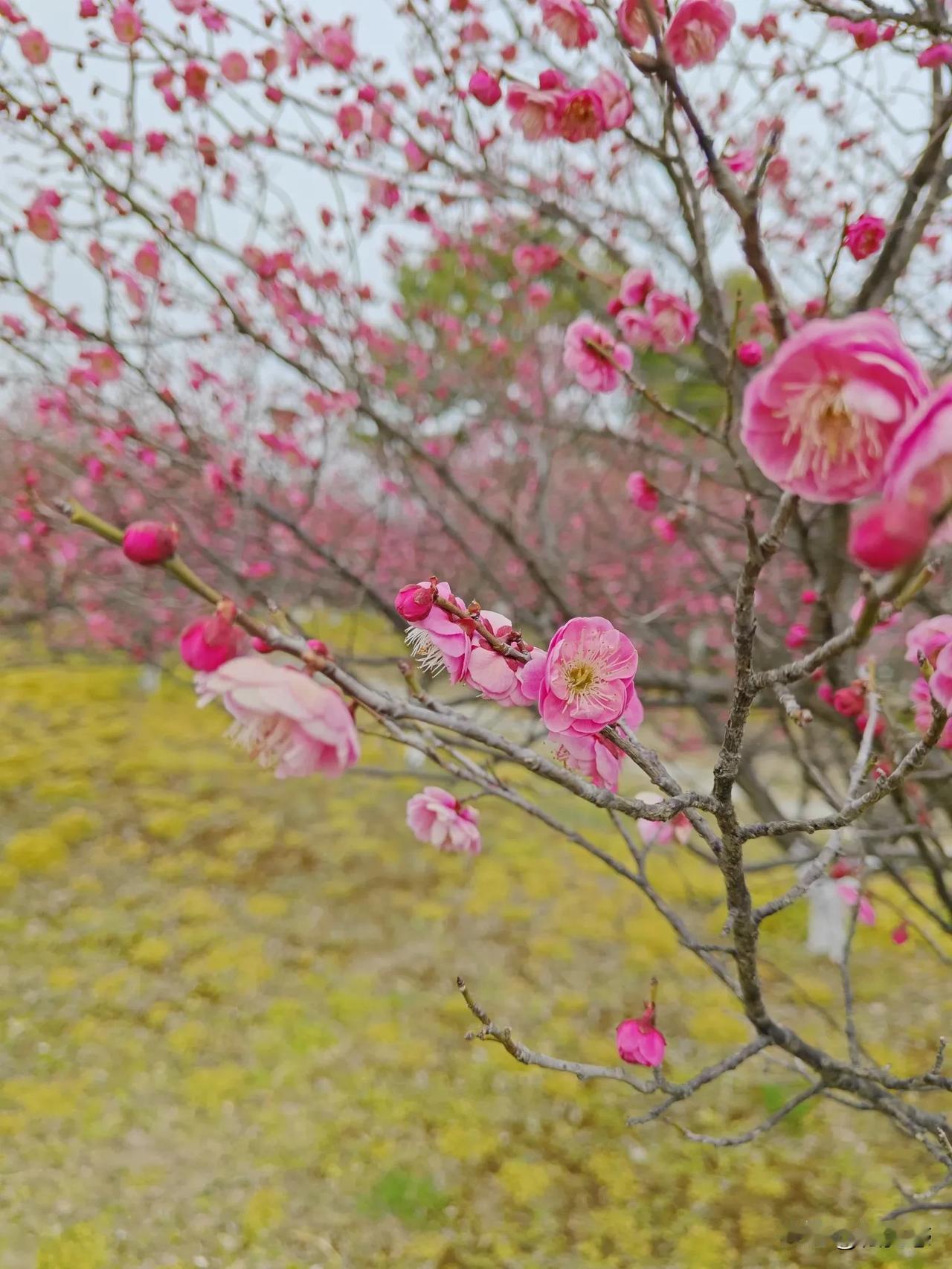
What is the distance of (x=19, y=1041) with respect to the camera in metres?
3.76

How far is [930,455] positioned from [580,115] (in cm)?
168

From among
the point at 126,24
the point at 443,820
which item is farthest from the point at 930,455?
the point at 126,24

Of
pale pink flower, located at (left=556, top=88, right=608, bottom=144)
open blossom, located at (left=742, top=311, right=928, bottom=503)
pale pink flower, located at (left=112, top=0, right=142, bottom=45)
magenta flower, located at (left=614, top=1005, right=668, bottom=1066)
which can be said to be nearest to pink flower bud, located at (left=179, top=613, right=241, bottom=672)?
open blossom, located at (left=742, top=311, right=928, bottom=503)

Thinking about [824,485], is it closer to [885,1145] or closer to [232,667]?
[232,667]

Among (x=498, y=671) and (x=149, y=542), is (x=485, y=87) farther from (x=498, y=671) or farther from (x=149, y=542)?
(x=149, y=542)

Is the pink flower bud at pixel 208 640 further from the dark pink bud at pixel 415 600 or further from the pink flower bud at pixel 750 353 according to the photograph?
the pink flower bud at pixel 750 353

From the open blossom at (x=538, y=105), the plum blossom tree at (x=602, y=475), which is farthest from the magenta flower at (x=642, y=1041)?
the open blossom at (x=538, y=105)

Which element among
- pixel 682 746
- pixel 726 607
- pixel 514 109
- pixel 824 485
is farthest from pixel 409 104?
pixel 682 746

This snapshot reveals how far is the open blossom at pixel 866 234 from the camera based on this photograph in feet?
5.68

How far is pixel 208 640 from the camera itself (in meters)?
→ 0.78

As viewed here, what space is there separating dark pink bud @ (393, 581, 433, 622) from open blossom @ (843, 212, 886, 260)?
142 centimetres

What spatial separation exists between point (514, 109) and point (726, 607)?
3078mm

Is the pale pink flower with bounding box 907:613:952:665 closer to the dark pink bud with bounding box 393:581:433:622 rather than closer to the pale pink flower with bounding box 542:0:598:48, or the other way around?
the dark pink bud with bounding box 393:581:433:622

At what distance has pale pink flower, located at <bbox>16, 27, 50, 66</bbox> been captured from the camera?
2.73 meters
